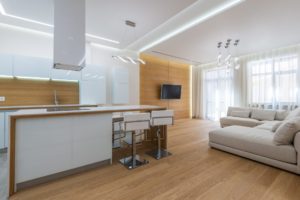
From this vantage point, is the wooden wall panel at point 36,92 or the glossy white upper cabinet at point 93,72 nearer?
the wooden wall panel at point 36,92

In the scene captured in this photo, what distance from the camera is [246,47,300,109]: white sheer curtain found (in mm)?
5039

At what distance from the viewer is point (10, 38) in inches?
144

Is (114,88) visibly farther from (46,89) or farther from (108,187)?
(108,187)

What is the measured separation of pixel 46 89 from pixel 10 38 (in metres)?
1.42

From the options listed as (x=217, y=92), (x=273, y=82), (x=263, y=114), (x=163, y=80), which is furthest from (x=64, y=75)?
(x=273, y=82)

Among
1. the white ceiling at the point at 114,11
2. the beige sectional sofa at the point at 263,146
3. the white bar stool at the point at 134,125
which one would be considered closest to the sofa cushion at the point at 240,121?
the beige sectional sofa at the point at 263,146

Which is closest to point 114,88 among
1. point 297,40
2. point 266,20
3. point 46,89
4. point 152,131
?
point 46,89

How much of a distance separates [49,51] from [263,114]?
22.1 feet

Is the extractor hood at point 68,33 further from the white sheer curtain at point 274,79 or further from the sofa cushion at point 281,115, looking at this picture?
the white sheer curtain at point 274,79

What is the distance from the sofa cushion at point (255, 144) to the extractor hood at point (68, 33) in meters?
3.18

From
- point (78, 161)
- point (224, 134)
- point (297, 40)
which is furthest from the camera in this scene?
point (297, 40)

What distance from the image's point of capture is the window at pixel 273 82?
5059 millimetres

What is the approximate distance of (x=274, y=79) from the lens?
5.40 metres

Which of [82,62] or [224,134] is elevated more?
[82,62]
